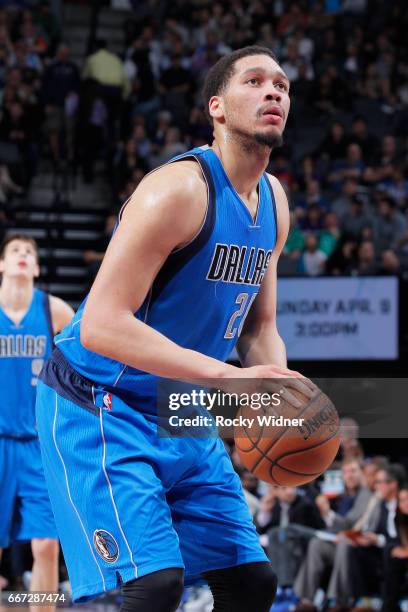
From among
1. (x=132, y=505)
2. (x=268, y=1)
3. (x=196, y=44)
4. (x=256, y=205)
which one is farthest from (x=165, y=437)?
(x=268, y=1)

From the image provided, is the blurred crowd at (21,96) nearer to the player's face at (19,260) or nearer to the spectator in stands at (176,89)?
the spectator in stands at (176,89)

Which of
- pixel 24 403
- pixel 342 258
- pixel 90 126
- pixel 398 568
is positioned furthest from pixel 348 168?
pixel 24 403

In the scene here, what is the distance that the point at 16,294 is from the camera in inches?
228

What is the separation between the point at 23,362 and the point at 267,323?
8.55 ft

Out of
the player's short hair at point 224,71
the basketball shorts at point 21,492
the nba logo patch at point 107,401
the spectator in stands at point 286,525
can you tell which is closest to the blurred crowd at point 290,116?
the spectator in stands at point 286,525

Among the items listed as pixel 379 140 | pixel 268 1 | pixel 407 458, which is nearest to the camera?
pixel 407 458

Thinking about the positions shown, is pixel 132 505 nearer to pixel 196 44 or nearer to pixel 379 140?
pixel 379 140

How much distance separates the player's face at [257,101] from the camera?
2949 millimetres

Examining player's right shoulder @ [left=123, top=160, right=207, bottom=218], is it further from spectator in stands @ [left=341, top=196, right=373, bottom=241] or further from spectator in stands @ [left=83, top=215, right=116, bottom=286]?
spectator in stands @ [left=341, top=196, right=373, bottom=241]

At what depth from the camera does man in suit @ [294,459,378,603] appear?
7000mm

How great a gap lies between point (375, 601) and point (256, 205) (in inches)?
183

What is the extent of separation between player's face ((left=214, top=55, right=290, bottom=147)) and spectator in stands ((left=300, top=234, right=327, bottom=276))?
7.32 meters

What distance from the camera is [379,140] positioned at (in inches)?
521

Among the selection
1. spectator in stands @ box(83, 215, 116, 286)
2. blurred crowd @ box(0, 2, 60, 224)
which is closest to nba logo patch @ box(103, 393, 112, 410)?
spectator in stands @ box(83, 215, 116, 286)
